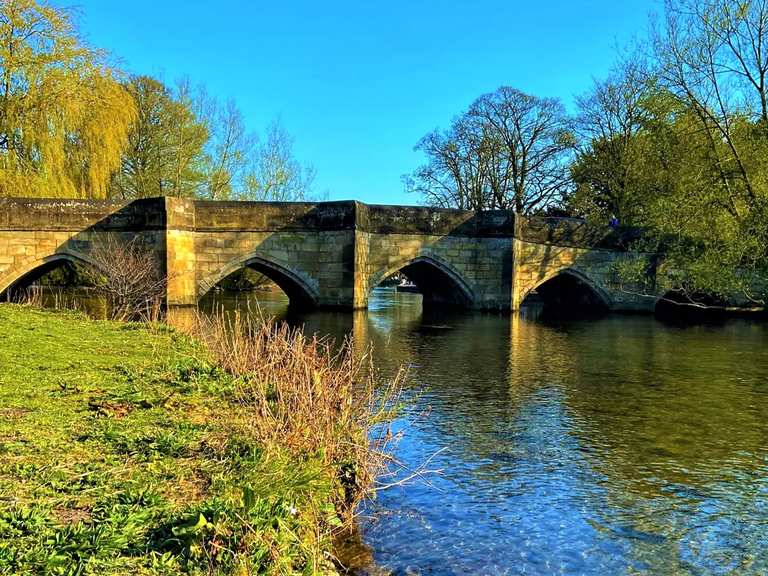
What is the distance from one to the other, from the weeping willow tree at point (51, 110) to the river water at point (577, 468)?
1552cm

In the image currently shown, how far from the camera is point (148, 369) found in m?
7.09

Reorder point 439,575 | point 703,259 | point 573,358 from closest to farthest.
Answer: point 439,575 → point 573,358 → point 703,259

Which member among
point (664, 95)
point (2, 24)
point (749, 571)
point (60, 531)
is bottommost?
point (749, 571)

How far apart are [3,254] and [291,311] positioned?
9.05 m

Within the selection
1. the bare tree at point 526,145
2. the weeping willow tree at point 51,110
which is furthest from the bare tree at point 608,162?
the weeping willow tree at point 51,110

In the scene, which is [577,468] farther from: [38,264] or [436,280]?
[436,280]

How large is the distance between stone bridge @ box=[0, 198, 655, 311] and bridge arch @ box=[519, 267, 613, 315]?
0.28ft

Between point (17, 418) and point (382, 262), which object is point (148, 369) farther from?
point (382, 262)

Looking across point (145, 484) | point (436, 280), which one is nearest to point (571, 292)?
point (436, 280)

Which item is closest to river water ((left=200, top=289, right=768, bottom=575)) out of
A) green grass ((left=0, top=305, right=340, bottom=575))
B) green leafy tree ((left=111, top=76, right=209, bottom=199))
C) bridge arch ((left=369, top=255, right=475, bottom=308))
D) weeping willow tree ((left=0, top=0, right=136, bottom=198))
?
green grass ((left=0, top=305, right=340, bottom=575))

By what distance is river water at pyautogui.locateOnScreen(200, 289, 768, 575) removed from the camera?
416 centimetres

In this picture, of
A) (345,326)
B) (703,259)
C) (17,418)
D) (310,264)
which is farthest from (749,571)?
(310,264)

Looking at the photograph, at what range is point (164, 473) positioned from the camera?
385 cm

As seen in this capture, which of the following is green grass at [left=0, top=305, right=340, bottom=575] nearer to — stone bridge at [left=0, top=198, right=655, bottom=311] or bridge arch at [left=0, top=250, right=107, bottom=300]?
stone bridge at [left=0, top=198, right=655, bottom=311]
